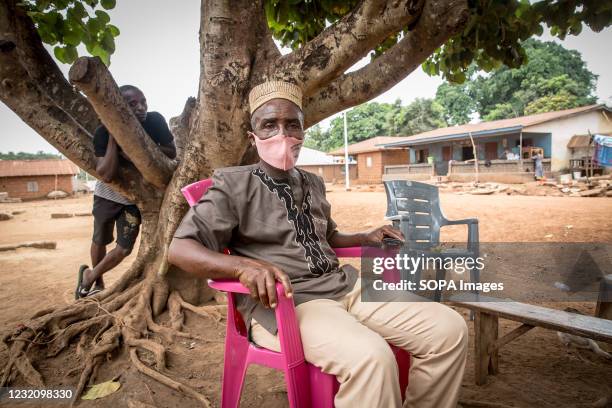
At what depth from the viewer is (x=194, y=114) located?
3215 mm

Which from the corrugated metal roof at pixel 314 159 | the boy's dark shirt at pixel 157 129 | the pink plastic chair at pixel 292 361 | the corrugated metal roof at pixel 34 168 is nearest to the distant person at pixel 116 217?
the boy's dark shirt at pixel 157 129

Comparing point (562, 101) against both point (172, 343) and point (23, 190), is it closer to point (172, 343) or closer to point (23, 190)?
point (172, 343)

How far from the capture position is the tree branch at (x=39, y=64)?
288cm

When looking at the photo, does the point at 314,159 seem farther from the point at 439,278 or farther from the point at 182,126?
the point at 439,278

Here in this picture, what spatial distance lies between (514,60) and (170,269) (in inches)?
142

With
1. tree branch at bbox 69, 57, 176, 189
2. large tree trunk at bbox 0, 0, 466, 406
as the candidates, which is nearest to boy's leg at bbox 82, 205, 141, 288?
large tree trunk at bbox 0, 0, 466, 406

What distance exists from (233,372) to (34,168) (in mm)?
34047

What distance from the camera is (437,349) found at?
168 cm

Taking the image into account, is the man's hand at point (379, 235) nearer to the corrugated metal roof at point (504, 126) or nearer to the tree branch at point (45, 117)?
the tree branch at point (45, 117)

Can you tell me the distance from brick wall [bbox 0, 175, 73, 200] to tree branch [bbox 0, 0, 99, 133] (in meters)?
31.0

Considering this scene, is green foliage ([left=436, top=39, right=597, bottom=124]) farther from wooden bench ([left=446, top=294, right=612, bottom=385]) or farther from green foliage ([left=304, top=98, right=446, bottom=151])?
wooden bench ([left=446, top=294, right=612, bottom=385])

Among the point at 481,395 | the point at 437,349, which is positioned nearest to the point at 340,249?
the point at 437,349

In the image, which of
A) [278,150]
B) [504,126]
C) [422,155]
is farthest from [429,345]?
[422,155]

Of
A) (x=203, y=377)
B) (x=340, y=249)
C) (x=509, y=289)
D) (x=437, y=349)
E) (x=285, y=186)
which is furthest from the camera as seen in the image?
(x=509, y=289)
